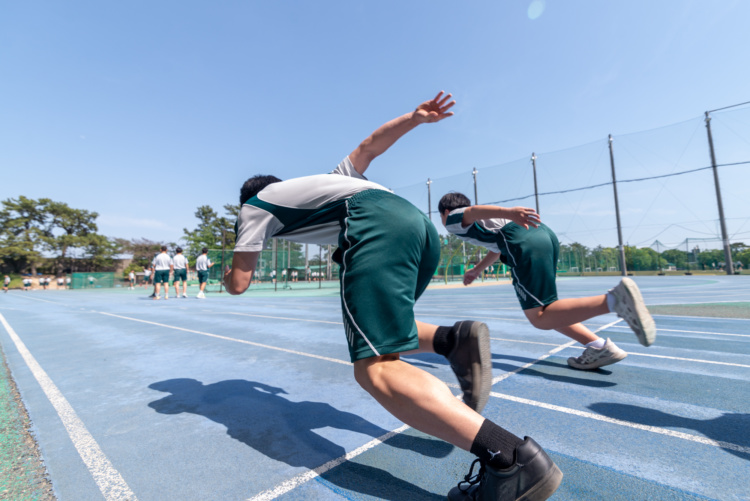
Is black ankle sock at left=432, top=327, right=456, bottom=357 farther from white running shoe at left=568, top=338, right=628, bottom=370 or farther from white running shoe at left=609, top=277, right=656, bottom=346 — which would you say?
white running shoe at left=568, top=338, right=628, bottom=370

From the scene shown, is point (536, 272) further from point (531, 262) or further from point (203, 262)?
point (203, 262)

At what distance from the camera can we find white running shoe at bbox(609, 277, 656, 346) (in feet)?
5.96

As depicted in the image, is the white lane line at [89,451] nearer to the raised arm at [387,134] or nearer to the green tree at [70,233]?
the raised arm at [387,134]

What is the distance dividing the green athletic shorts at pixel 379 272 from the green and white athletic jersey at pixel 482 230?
1.22 m

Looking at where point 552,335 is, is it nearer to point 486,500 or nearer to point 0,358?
point 486,500

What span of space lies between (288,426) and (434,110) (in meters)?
1.95

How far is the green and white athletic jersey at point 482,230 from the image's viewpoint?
2662mm

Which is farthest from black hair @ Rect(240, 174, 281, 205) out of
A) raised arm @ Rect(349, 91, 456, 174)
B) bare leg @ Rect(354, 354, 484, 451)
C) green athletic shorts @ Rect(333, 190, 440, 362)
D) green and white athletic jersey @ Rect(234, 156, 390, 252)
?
bare leg @ Rect(354, 354, 484, 451)

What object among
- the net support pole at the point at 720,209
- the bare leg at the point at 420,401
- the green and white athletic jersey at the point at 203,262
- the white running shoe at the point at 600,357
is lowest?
the white running shoe at the point at 600,357

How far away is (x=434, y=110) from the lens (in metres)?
2.00

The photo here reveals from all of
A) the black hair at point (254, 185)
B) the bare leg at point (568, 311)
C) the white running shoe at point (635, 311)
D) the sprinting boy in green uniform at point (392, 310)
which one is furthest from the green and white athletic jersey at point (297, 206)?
the bare leg at point (568, 311)

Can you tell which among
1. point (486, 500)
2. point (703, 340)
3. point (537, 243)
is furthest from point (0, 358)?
point (703, 340)

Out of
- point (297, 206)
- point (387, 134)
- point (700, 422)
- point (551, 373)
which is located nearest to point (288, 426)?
point (297, 206)

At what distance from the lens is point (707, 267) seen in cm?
3070
